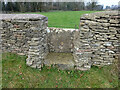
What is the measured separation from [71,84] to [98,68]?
1.59 metres

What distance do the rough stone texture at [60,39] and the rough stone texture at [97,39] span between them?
0.93 m

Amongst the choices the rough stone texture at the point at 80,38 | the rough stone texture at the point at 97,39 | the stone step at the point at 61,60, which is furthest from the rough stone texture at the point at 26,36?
the rough stone texture at the point at 97,39

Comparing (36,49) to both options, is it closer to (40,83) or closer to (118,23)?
(40,83)

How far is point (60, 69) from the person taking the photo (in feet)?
15.9

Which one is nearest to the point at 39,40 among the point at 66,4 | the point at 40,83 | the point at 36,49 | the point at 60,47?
the point at 36,49

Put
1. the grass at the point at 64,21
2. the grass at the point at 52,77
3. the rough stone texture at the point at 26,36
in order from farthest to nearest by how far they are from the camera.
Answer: the grass at the point at 64,21, the rough stone texture at the point at 26,36, the grass at the point at 52,77

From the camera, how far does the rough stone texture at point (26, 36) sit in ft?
14.4

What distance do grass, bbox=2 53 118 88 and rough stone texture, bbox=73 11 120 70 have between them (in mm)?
394

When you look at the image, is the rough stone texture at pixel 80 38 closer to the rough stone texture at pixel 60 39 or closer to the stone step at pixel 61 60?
the stone step at pixel 61 60

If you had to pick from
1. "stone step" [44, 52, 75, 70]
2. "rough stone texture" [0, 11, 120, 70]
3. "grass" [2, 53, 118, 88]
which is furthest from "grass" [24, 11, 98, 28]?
"grass" [2, 53, 118, 88]

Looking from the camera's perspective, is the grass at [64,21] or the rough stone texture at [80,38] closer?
the rough stone texture at [80,38]

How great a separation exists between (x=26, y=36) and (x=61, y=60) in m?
2.11

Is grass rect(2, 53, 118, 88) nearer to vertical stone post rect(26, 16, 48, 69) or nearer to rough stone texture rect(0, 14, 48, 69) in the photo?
vertical stone post rect(26, 16, 48, 69)

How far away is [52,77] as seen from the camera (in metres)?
4.59
